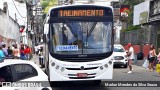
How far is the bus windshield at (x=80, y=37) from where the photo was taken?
12.5 metres

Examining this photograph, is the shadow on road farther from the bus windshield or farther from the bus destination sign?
the bus destination sign

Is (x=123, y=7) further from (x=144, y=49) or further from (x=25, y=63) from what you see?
(x=25, y=63)

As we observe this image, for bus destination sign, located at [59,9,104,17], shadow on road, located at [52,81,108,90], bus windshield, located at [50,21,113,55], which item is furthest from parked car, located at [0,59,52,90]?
shadow on road, located at [52,81,108,90]

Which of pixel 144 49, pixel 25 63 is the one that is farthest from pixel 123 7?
pixel 25 63

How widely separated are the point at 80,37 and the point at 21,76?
4.84m

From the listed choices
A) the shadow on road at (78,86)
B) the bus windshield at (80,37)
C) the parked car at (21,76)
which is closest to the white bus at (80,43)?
the bus windshield at (80,37)

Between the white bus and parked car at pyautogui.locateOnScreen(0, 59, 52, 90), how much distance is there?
3.62 metres

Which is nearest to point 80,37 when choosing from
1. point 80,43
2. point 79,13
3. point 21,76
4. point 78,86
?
point 80,43

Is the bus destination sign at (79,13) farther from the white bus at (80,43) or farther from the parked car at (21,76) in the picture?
the parked car at (21,76)

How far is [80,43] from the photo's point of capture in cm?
1256

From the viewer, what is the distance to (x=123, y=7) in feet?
155

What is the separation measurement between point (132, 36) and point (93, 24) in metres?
28.4

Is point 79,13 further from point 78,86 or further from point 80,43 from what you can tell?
point 78,86

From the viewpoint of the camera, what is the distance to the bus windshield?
1252 cm
